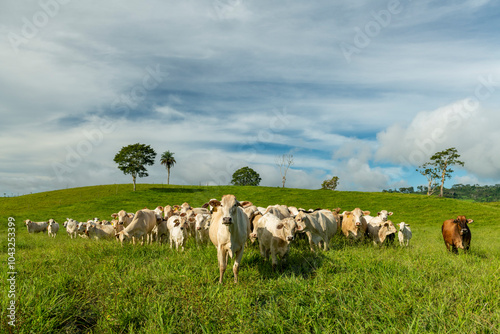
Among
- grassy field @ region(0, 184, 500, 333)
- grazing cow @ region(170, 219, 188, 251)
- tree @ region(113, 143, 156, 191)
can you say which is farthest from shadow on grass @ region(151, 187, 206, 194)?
grassy field @ region(0, 184, 500, 333)

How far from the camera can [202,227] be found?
12.2 metres

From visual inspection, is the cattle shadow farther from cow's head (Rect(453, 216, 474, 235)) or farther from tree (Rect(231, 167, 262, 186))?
tree (Rect(231, 167, 262, 186))

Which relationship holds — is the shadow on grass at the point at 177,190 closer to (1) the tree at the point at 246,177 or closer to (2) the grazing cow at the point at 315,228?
(1) the tree at the point at 246,177

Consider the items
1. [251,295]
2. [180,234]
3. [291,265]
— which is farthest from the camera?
[180,234]

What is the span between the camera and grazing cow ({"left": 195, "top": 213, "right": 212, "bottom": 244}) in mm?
12317

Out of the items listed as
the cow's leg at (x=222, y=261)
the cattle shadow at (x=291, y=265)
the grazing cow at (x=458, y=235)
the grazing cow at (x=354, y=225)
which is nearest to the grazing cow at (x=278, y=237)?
the cattle shadow at (x=291, y=265)

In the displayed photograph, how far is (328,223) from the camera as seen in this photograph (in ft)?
42.3

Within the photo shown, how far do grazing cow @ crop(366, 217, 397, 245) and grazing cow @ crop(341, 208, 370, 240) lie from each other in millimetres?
385

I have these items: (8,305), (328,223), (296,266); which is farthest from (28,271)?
(328,223)

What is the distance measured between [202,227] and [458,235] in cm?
1010

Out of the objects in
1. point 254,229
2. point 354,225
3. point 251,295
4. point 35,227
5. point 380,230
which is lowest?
point 35,227

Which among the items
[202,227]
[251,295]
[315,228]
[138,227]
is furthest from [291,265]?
[138,227]

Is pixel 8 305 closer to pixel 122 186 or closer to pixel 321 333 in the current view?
pixel 321 333

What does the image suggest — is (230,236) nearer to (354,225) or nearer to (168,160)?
(354,225)
